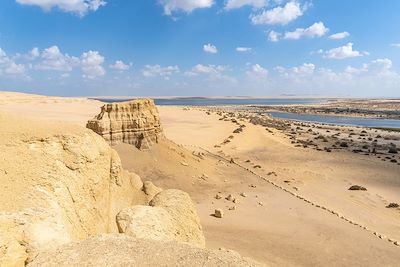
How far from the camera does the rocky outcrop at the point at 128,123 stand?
1831 centimetres

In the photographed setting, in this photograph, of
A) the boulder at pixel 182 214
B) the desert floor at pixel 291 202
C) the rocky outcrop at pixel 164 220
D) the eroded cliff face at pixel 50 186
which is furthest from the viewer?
the desert floor at pixel 291 202

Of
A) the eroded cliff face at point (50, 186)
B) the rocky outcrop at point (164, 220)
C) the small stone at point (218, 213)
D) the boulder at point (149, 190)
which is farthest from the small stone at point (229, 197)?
the eroded cliff face at point (50, 186)

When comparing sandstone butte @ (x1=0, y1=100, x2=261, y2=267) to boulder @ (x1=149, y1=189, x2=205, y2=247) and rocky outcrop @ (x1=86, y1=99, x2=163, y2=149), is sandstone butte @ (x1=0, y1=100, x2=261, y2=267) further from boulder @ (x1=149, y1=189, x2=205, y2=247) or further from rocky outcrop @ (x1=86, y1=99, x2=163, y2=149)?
rocky outcrop @ (x1=86, y1=99, x2=163, y2=149)

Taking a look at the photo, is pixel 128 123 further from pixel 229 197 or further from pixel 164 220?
pixel 164 220

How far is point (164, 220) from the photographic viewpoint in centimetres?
757

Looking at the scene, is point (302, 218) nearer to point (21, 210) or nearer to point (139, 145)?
point (139, 145)

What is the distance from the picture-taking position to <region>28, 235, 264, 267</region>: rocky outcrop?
191 inches

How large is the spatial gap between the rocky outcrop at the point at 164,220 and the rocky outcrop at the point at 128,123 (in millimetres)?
9922

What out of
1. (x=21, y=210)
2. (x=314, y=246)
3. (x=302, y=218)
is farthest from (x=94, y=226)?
(x=302, y=218)

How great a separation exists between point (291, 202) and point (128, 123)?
9.06 m

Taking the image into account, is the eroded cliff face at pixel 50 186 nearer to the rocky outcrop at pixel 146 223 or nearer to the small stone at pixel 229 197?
the rocky outcrop at pixel 146 223

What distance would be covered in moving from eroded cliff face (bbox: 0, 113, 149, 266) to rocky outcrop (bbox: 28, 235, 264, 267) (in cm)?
43

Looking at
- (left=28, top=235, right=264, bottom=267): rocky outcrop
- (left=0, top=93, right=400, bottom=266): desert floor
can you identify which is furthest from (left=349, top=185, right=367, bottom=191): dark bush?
(left=28, top=235, right=264, bottom=267): rocky outcrop

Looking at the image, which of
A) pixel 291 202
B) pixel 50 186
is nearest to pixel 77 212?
pixel 50 186
